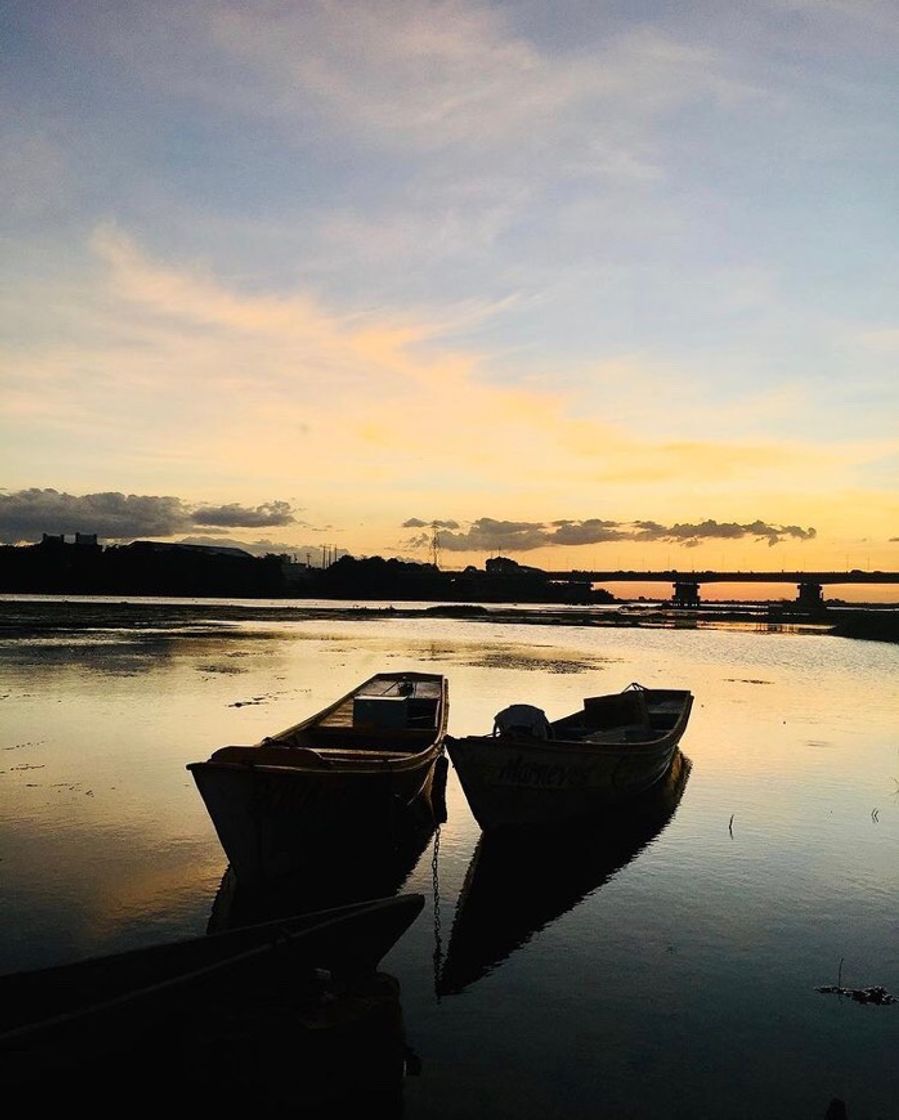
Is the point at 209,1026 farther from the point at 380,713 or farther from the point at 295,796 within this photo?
the point at 380,713

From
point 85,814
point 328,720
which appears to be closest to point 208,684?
point 328,720

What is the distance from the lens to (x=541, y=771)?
709 inches

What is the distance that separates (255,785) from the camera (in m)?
13.7

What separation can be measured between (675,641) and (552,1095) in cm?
9006

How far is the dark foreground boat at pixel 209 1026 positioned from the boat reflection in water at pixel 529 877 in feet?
9.59

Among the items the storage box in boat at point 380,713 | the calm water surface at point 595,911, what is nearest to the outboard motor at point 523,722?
the calm water surface at point 595,911

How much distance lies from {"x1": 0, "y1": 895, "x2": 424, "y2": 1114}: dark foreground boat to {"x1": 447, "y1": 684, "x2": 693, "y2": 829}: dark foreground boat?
8534 millimetres

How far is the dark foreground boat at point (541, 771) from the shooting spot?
17.6 metres

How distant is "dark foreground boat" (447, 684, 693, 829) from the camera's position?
691 inches

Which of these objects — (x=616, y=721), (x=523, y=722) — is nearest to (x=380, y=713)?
(x=523, y=722)

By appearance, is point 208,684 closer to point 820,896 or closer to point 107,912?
point 107,912

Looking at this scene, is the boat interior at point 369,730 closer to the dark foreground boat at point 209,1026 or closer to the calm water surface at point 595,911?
the calm water surface at point 595,911

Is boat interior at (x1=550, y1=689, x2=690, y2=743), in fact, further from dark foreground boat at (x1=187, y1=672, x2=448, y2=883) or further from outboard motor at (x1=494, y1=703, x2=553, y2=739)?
dark foreground boat at (x1=187, y1=672, x2=448, y2=883)

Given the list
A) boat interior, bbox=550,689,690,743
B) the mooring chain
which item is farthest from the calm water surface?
boat interior, bbox=550,689,690,743
